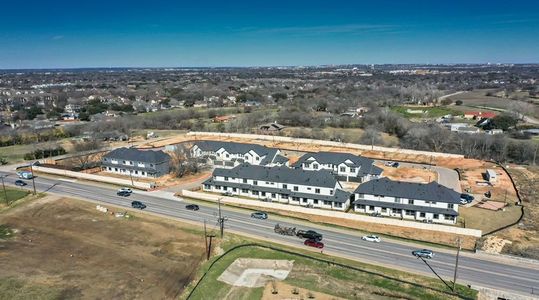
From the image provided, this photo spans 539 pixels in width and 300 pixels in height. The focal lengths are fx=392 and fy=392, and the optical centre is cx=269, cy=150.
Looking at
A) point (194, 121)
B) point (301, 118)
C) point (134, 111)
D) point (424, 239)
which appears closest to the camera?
point (424, 239)

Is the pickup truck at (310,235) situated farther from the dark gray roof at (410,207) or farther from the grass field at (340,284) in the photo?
the dark gray roof at (410,207)

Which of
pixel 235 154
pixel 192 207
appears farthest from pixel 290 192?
pixel 235 154

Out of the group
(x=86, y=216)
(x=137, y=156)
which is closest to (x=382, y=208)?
(x=86, y=216)

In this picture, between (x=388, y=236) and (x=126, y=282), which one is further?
(x=388, y=236)

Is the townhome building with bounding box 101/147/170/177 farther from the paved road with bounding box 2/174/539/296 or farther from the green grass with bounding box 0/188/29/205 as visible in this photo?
the green grass with bounding box 0/188/29/205

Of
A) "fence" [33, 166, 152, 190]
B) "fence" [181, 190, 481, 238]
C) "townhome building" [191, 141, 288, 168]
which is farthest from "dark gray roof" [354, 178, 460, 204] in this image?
"fence" [33, 166, 152, 190]

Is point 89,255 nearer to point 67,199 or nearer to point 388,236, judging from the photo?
point 67,199

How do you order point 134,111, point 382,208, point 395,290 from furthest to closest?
point 134,111 → point 382,208 → point 395,290
